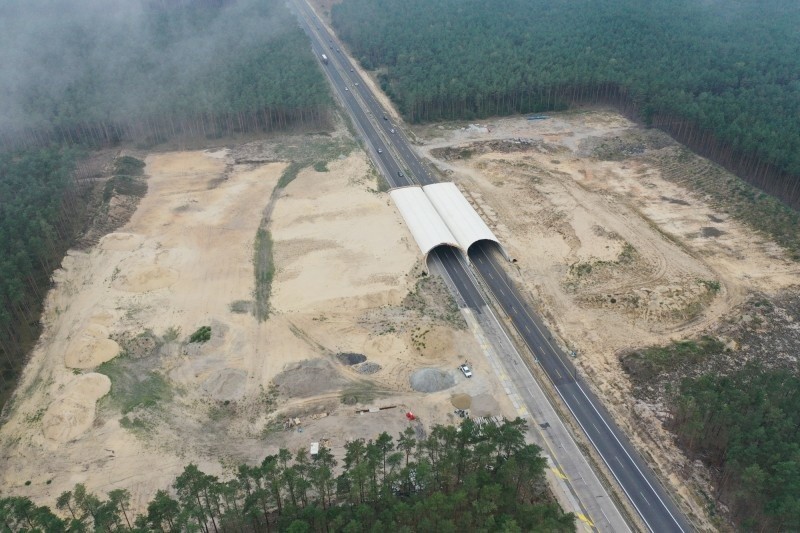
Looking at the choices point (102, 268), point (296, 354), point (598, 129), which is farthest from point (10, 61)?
point (598, 129)

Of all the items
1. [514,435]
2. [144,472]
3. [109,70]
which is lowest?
[144,472]

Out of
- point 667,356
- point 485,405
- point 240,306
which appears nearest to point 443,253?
point 485,405

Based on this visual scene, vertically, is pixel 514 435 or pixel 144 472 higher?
pixel 514 435

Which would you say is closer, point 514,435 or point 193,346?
point 514,435

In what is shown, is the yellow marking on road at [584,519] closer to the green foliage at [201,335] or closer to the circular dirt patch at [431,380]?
the circular dirt patch at [431,380]

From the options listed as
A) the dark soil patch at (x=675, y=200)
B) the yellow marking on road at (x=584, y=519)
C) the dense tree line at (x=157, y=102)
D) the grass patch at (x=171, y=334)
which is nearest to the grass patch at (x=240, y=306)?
the grass patch at (x=171, y=334)

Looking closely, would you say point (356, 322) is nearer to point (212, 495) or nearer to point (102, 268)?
point (212, 495)
